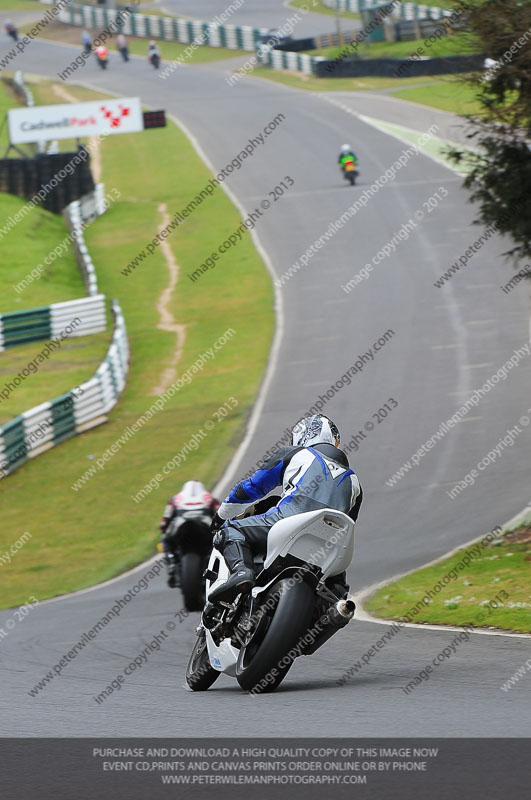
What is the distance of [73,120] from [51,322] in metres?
18.2

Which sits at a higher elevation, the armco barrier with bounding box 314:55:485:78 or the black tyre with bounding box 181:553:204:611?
the black tyre with bounding box 181:553:204:611

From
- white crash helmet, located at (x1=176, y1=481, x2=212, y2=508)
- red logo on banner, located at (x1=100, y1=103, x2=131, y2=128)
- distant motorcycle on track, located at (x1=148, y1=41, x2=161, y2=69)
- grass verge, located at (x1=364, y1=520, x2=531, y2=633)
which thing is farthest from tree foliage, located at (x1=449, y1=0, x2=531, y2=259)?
distant motorcycle on track, located at (x1=148, y1=41, x2=161, y2=69)

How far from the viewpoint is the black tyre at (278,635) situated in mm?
6613

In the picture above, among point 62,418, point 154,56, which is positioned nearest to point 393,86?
point 154,56

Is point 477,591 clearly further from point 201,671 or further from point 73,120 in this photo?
point 73,120

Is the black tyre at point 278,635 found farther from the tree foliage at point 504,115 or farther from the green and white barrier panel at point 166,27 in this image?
the green and white barrier panel at point 166,27

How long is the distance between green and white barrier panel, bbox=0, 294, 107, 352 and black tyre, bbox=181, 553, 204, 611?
16209mm

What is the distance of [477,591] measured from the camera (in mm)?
11555

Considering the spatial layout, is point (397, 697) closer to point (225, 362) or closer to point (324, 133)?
point (225, 362)

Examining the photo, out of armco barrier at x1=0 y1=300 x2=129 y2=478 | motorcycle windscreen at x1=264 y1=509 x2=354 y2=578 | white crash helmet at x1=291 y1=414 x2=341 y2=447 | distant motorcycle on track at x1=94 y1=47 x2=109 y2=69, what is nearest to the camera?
motorcycle windscreen at x1=264 y1=509 x2=354 y2=578

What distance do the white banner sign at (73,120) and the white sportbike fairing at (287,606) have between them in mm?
37909

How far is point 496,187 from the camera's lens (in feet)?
45.8

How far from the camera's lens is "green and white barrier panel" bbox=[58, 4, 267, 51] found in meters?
73.2
